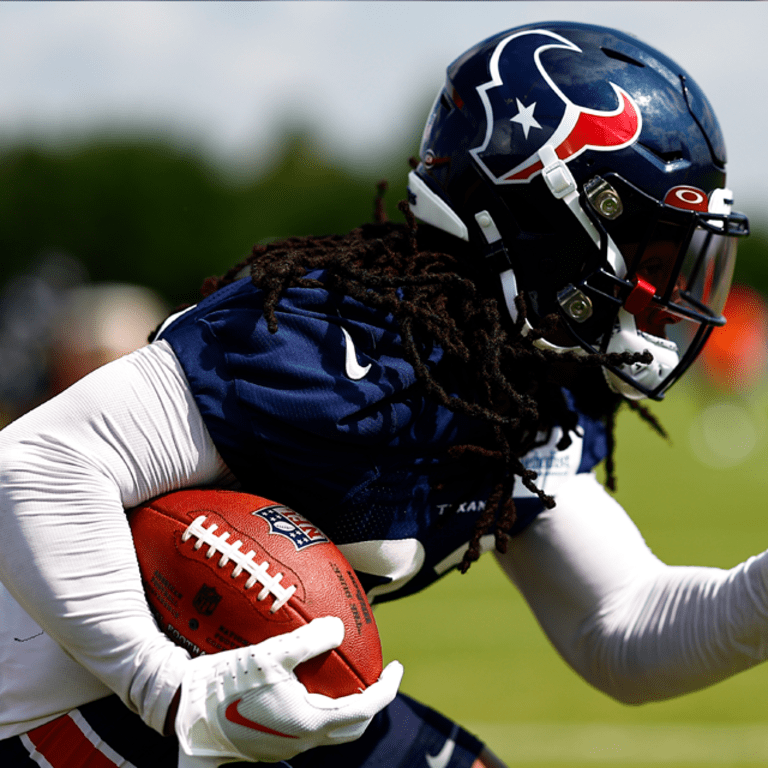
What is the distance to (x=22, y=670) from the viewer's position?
5.51 feet

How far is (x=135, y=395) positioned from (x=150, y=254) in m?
37.2

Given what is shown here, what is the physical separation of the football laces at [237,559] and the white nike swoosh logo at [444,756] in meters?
0.63

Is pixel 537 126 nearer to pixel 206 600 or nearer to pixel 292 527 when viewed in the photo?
pixel 292 527

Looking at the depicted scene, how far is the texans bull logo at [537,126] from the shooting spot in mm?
1921

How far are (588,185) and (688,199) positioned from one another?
220mm

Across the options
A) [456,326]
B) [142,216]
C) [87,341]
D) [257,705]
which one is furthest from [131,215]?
[257,705]

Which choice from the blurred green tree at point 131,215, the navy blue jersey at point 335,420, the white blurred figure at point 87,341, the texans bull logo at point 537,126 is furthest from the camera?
the blurred green tree at point 131,215

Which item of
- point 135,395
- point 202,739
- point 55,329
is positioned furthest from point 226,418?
point 55,329

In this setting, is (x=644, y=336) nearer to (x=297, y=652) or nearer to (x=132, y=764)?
(x=297, y=652)

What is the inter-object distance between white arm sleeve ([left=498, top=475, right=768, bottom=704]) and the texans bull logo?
0.73 m

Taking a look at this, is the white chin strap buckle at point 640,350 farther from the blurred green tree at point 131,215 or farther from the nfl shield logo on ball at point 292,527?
the blurred green tree at point 131,215

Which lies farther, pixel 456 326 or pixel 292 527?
pixel 456 326

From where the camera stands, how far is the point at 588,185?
1.92m

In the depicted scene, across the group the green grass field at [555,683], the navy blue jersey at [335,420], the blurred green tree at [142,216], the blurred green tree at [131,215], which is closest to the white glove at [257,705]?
the navy blue jersey at [335,420]
